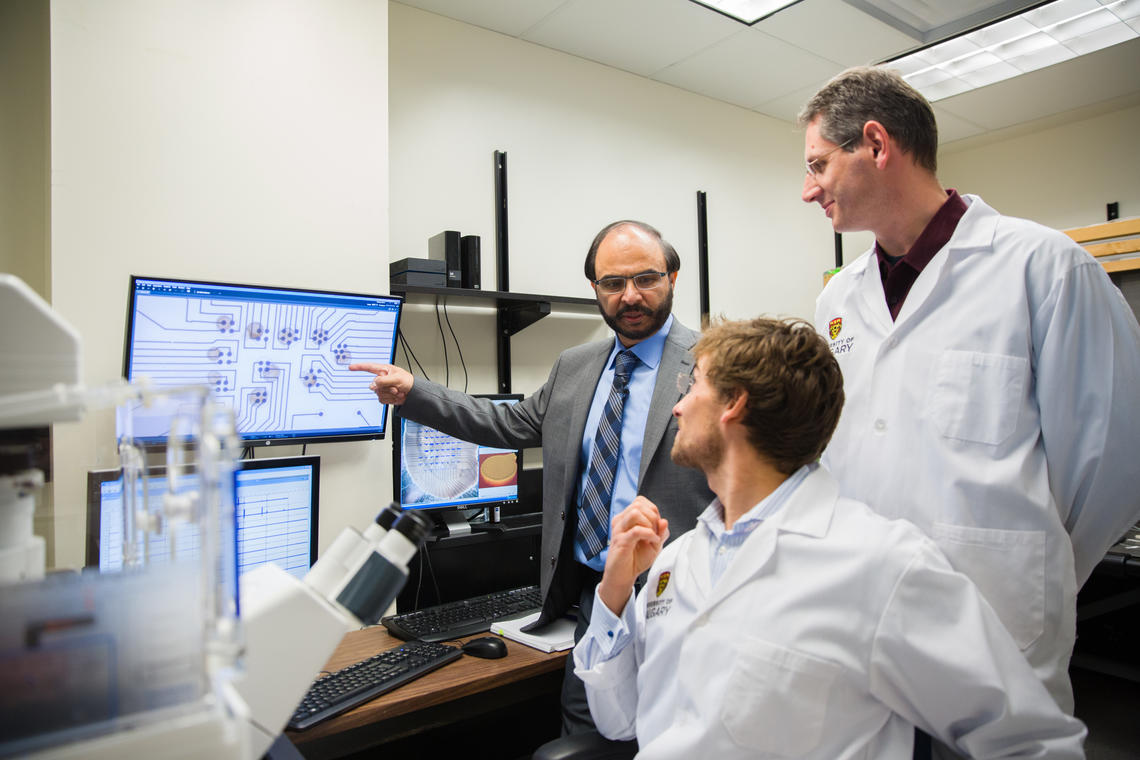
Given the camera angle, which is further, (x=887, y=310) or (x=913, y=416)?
(x=887, y=310)

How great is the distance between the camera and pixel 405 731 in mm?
2082

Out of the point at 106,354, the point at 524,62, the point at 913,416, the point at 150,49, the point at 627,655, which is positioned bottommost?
the point at 627,655

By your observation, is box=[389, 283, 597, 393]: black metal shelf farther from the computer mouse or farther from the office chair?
the office chair

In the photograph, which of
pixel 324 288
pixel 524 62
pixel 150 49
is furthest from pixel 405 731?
pixel 524 62

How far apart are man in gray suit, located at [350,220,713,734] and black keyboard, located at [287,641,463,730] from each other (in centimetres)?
33

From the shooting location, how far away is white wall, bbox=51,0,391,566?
5.19 ft

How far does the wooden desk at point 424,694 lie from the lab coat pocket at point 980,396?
105 cm

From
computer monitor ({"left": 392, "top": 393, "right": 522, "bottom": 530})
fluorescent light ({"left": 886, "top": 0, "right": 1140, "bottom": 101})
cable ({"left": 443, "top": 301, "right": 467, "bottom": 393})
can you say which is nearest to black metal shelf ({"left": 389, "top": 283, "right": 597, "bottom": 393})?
A: cable ({"left": 443, "top": 301, "right": 467, "bottom": 393})

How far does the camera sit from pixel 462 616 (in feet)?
6.43

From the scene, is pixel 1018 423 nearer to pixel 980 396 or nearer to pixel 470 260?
pixel 980 396

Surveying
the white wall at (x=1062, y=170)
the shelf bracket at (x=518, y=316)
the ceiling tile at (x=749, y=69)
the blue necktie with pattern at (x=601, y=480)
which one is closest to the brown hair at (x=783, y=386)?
the blue necktie with pattern at (x=601, y=480)

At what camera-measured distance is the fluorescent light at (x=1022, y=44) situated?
9.39 feet

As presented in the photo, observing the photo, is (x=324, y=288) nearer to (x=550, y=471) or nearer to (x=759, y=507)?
(x=550, y=471)

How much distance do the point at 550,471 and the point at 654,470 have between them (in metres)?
0.33
